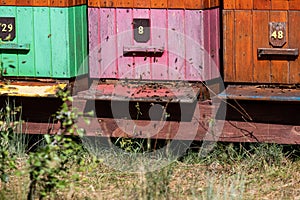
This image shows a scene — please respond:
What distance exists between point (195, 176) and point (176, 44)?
2.87ft

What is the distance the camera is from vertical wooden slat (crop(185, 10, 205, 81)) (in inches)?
191

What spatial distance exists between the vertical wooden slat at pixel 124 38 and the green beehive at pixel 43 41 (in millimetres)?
292

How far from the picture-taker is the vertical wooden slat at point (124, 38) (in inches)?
196

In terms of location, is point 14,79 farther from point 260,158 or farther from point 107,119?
point 260,158

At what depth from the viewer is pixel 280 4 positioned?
188 inches

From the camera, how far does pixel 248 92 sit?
4.85 meters

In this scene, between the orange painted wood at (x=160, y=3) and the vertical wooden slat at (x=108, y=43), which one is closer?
the orange painted wood at (x=160, y=3)

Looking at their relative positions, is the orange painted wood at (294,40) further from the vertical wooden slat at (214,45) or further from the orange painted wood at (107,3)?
the orange painted wood at (107,3)

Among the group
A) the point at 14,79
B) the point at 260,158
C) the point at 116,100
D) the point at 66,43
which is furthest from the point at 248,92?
the point at 14,79

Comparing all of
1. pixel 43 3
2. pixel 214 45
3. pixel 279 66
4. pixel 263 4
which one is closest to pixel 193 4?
pixel 214 45

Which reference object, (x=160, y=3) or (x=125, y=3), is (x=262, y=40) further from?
(x=125, y=3)

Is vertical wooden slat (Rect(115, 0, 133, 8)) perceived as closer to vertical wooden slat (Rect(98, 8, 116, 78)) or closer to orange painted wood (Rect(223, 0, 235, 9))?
Answer: vertical wooden slat (Rect(98, 8, 116, 78))

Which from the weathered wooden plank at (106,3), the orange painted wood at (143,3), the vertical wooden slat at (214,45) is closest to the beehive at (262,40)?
the vertical wooden slat at (214,45)

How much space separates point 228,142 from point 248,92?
0.61 meters
